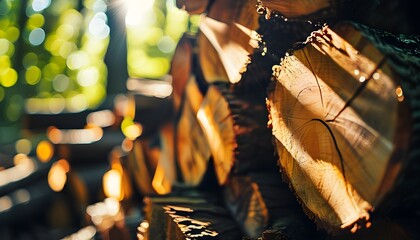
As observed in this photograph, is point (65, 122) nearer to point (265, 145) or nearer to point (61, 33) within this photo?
point (265, 145)

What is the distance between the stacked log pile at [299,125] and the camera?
94cm

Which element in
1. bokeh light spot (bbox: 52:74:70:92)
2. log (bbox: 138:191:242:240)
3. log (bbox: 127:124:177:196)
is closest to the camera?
log (bbox: 138:191:242:240)

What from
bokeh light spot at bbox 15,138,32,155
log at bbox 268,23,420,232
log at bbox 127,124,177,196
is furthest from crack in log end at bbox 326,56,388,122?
bokeh light spot at bbox 15,138,32,155

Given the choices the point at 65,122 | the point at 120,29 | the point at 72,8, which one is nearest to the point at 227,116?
the point at 65,122

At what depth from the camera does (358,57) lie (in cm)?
100

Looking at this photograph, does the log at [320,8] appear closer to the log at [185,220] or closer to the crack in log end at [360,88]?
the crack in log end at [360,88]

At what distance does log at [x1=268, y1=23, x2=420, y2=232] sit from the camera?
35.6 inches

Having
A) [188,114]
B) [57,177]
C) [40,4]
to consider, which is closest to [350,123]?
[188,114]

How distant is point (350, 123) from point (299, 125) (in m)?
0.25

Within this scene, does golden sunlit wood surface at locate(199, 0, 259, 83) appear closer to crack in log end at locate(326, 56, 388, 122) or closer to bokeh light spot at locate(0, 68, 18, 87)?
crack in log end at locate(326, 56, 388, 122)

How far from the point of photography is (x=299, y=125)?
1242mm

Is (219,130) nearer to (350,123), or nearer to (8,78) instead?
(350,123)

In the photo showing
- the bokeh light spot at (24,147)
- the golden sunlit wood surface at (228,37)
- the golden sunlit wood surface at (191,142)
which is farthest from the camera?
the bokeh light spot at (24,147)

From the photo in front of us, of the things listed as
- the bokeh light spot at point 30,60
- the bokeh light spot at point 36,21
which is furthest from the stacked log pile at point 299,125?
the bokeh light spot at point 30,60
